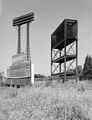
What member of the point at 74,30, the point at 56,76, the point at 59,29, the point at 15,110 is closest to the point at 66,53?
the point at 74,30

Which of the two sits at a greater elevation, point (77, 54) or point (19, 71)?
point (77, 54)

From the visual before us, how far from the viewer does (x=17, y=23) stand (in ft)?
153

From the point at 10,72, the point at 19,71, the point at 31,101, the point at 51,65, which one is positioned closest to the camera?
the point at 31,101

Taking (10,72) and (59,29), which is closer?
(59,29)

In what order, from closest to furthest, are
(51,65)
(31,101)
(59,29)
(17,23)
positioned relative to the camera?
1. (31,101)
2. (59,29)
3. (51,65)
4. (17,23)

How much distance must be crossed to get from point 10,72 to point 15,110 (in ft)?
100

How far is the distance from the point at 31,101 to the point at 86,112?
1899 mm

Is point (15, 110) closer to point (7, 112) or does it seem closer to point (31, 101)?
point (7, 112)

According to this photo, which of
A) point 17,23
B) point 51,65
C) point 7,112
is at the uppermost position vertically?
point 17,23

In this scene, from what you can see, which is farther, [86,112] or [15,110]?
[15,110]

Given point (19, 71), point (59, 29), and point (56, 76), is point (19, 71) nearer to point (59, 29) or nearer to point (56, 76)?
point (56, 76)

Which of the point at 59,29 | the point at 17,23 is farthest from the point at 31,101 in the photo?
the point at 17,23

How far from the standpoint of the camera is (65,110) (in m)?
3.90

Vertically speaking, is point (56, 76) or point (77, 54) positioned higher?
point (77, 54)
